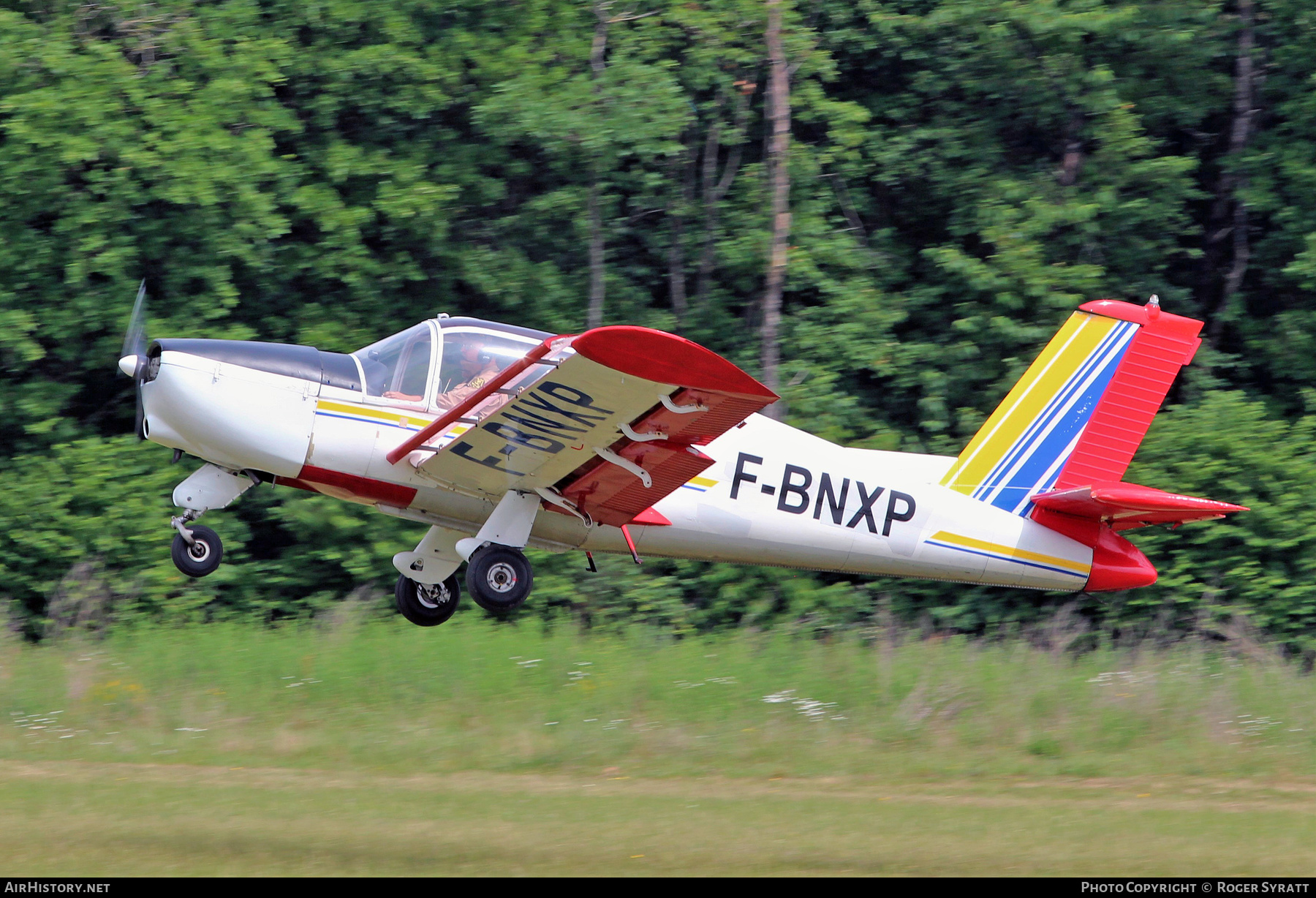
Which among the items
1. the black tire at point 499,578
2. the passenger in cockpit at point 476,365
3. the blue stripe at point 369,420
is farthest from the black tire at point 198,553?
the passenger in cockpit at point 476,365

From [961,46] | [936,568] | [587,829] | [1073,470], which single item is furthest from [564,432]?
[961,46]

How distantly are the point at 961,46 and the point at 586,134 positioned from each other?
528 centimetres

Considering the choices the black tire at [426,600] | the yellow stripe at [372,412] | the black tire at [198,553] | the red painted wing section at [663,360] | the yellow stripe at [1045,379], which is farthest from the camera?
the yellow stripe at [1045,379]

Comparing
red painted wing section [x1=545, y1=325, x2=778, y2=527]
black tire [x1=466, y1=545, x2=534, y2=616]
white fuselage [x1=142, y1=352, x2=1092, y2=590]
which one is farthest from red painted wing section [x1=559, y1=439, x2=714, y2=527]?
black tire [x1=466, y1=545, x2=534, y2=616]

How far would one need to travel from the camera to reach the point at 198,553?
911cm

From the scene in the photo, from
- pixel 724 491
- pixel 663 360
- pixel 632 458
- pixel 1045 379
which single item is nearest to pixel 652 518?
pixel 724 491

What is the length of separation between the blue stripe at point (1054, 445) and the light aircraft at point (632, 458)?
2 centimetres

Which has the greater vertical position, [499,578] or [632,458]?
[632,458]

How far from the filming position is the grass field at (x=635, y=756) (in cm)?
739

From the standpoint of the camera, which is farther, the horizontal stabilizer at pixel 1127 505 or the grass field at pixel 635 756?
the horizontal stabilizer at pixel 1127 505

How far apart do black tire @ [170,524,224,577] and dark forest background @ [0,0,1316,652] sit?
4010 millimetres

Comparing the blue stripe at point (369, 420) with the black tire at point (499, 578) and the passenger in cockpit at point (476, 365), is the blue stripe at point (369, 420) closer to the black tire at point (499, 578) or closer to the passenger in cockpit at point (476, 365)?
the passenger in cockpit at point (476, 365)

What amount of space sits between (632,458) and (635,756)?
2.49 m

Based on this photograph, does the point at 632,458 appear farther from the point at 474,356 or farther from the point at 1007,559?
the point at 1007,559
